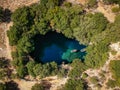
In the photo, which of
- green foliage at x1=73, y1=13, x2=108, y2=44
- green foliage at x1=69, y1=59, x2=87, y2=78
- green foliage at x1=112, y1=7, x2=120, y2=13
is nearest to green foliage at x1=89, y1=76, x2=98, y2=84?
green foliage at x1=69, y1=59, x2=87, y2=78

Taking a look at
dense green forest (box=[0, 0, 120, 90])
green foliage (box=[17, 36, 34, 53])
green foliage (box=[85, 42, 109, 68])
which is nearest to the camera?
dense green forest (box=[0, 0, 120, 90])

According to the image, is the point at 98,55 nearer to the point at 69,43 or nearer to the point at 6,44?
the point at 69,43

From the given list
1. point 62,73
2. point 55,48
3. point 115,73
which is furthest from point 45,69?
point 115,73

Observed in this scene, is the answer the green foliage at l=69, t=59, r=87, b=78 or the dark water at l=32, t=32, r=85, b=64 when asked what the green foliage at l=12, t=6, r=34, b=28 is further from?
the green foliage at l=69, t=59, r=87, b=78

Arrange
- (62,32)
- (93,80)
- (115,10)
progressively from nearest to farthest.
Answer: (93,80) < (62,32) < (115,10)

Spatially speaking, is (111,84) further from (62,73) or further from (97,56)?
(62,73)

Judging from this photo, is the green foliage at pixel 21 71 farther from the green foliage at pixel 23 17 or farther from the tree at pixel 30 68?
the green foliage at pixel 23 17

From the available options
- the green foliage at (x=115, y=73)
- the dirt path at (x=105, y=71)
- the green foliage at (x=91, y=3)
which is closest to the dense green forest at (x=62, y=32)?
the green foliage at (x=91, y=3)
